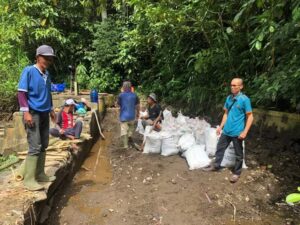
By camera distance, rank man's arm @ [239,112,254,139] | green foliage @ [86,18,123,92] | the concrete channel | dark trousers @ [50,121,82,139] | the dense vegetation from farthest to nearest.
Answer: green foliage @ [86,18,123,92], dark trousers @ [50,121,82,139], the dense vegetation, man's arm @ [239,112,254,139], the concrete channel

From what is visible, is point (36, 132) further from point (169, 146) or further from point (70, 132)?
point (169, 146)

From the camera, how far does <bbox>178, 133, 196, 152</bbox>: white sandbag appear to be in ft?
20.2

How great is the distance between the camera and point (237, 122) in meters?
5.11

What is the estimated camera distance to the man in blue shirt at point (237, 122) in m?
5.02

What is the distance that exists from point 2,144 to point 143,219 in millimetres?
5943

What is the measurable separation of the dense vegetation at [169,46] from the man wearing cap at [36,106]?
1.09 m

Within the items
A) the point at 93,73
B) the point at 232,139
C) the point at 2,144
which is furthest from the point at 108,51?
the point at 232,139

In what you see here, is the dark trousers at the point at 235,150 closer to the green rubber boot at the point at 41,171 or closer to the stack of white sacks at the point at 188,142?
the stack of white sacks at the point at 188,142

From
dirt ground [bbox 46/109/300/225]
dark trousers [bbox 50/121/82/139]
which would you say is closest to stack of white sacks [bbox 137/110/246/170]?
dirt ground [bbox 46/109/300/225]

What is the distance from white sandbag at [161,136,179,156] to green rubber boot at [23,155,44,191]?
9.06 feet

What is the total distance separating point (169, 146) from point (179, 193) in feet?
4.94

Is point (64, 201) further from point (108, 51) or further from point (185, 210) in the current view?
point (108, 51)

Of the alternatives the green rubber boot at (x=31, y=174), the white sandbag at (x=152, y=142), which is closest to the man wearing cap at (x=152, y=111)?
the white sandbag at (x=152, y=142)

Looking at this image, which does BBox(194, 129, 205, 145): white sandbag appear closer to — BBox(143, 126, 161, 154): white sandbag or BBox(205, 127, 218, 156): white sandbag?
BBox(205, 127, 218, 156): white sandbag
